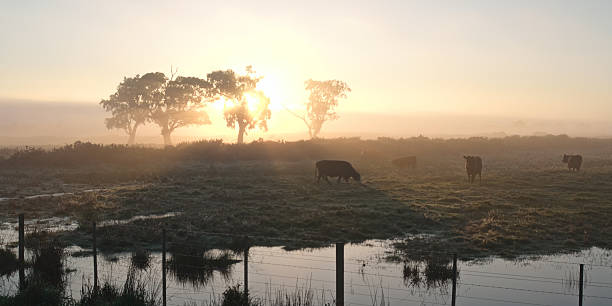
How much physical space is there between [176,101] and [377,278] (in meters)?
75.6

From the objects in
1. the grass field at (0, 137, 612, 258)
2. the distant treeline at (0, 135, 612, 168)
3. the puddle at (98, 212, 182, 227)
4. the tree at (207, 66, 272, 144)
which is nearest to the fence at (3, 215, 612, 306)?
the grass field at (0, 137, 612, 258)

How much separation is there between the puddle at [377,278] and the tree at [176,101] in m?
70.1

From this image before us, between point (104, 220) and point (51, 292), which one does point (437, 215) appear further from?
point (51, 292)

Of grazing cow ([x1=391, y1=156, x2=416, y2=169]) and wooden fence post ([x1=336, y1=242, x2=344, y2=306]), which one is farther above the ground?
grazing cow ([x1=391, y1=156, x2=416, y2=169])

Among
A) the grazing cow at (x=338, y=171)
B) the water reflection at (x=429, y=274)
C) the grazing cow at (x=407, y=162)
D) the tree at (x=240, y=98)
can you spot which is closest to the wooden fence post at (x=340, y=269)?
the water reflection at (x=429, y=274)

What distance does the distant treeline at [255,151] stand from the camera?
4203 cm

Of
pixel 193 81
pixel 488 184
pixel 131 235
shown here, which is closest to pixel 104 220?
pixel 131 235

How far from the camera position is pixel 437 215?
67.5ft

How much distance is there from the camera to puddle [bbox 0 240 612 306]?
1177 centimetres

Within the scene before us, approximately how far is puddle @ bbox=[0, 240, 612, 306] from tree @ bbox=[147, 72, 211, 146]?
7006 centimetres

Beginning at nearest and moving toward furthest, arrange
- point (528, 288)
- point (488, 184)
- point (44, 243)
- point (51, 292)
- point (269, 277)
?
point (51, 292) → point (528, 288) → point (269, 277) → point (44, 243) → point (488, 184)

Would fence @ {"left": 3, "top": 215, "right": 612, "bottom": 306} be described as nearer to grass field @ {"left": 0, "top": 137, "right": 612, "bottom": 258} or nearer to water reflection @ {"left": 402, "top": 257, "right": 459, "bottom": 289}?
water reflection @ {"left": 402, "top": 257, "right": 459, "bottom": 289}

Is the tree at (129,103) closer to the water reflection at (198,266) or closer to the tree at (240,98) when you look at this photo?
the tree at (240,98)

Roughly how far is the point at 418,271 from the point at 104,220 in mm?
12430
